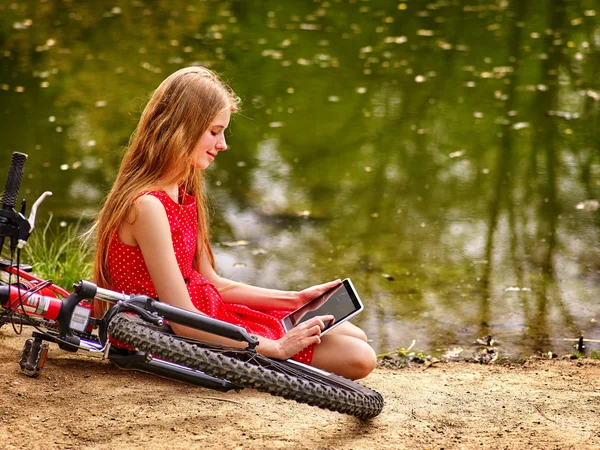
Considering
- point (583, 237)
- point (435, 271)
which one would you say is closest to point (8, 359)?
point (435, 271)

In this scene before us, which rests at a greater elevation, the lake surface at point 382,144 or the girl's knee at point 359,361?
the girl's knee at point 359,361

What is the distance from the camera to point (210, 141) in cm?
339

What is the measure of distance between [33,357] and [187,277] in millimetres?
670

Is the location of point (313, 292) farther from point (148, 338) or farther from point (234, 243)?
point (234, 243)

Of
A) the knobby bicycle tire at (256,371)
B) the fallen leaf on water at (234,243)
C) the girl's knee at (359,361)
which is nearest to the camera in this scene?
the knobby bicycle tire at (256,371)

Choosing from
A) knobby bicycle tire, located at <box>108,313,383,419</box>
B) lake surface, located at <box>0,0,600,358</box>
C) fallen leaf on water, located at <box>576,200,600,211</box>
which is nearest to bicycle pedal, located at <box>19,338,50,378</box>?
→ knobby bicycle tire, located at <box>108,313,383,419</box>

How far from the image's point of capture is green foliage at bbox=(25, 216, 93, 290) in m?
4.73

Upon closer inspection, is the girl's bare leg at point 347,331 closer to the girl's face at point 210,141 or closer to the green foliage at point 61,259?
the girl's face at point 210,141

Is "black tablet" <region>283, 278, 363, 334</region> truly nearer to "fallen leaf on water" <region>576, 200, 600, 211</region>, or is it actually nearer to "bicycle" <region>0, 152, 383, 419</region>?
"bicycle" <region>0, 152, 383, 419</region>

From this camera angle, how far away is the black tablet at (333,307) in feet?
11.1

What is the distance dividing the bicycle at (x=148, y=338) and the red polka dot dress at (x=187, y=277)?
310 millimetres

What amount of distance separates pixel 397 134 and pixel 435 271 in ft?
8.56

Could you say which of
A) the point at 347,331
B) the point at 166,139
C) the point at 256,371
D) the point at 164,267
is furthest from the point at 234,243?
the point at 256,371

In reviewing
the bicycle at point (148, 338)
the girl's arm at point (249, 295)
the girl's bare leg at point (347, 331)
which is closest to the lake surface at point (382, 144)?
the girl's bare leg at point (347, 331)
